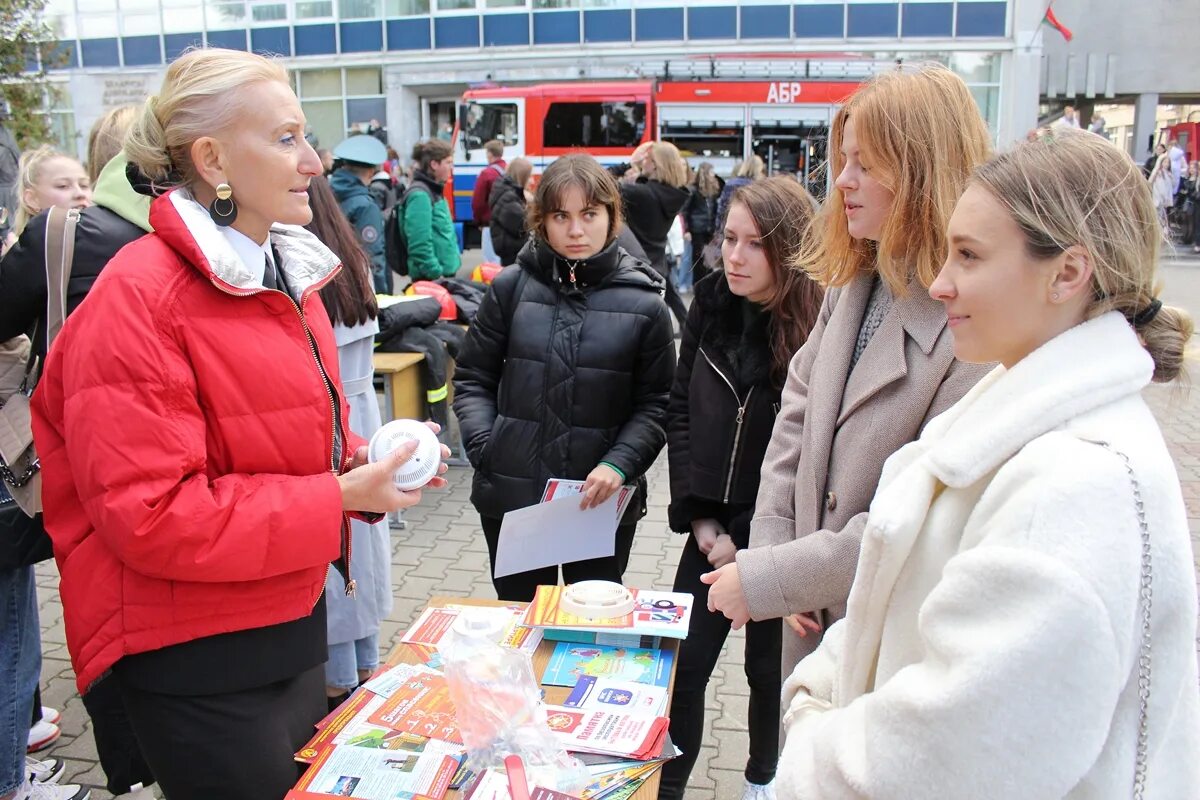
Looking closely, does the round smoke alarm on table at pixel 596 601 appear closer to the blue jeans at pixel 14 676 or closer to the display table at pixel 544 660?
the display table at pixel 544 660

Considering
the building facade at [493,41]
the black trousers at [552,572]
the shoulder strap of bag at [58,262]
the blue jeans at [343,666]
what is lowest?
the blue jeans at [343,666]

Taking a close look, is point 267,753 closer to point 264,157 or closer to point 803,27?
point 264,157

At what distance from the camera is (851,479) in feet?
6.14

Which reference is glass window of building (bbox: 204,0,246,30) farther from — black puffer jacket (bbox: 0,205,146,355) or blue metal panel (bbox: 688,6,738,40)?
black puffer jacket (bbox: 0,205,146,355)

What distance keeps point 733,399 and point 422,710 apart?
48.0 inches

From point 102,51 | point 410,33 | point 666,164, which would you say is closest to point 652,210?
point 666,164

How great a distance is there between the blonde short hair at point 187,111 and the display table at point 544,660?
3.36 ft

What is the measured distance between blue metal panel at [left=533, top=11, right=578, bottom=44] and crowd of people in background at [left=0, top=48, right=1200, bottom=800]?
67.8 feet

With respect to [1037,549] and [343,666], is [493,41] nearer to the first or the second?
[343,666]

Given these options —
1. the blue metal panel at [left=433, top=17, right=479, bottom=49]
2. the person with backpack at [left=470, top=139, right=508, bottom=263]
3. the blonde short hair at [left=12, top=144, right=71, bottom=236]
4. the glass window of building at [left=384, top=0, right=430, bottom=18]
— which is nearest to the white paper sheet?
the blonde short hair at [left=12, top=144, right=71, bottom=236]

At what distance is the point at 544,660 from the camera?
1897 millimetres

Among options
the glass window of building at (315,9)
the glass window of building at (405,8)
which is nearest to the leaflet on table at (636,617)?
the glass window of building at (405,8)

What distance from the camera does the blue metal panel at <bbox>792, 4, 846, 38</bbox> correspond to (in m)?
21.0

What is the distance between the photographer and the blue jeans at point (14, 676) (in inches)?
102
